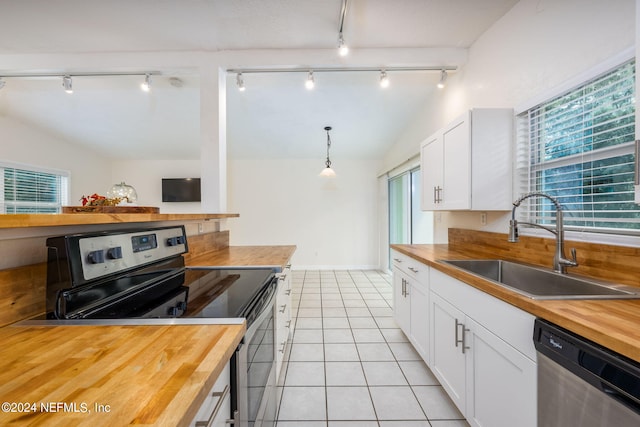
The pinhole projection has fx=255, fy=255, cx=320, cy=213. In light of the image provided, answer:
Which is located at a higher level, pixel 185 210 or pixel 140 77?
pixel 140 77

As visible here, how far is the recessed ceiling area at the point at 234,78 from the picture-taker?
2012 millimetres

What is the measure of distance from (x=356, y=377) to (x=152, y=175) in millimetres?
5735

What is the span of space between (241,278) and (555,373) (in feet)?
4.33

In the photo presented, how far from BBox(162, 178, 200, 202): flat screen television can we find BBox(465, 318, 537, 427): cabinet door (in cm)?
547

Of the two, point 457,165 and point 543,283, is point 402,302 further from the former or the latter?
point 457,165

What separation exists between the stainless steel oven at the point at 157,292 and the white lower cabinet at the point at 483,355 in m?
1.03

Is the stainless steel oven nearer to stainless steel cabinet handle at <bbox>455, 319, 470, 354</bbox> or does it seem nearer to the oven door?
the oven door

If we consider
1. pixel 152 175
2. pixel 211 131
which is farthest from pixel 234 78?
pixel 152 175

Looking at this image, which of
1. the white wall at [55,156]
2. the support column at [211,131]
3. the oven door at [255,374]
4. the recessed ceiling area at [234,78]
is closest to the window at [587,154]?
the recessed ceiling area at [234,78]

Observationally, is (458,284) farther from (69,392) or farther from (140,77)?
(140,77)

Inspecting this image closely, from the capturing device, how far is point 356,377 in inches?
75.3

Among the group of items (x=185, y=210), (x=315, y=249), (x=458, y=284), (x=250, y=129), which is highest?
(x=250, y=129)

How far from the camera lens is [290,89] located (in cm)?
333

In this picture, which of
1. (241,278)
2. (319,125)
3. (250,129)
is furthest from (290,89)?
(241,278)
